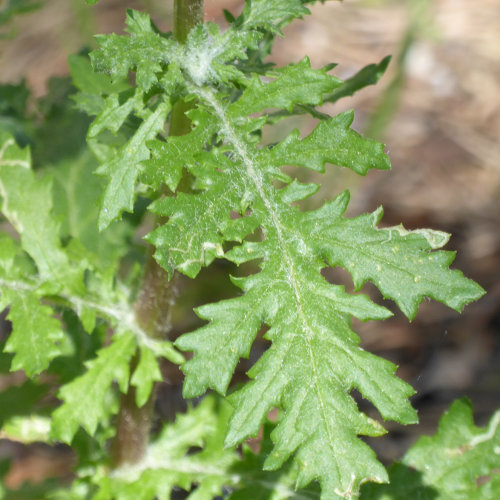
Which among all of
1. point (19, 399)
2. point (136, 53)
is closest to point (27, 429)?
point (19, 399)

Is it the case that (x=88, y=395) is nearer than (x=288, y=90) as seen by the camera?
No

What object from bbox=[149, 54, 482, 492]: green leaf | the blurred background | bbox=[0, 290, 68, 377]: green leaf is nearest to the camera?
bbox=[149, 54, 482, 492]: green leaf

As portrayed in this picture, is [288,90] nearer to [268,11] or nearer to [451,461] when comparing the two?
[268,11]

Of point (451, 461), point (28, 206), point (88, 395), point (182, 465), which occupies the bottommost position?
point (451, 461)

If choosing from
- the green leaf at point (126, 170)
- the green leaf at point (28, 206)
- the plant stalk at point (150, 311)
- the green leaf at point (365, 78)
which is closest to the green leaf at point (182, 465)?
the plant stalk at point (150, 311)

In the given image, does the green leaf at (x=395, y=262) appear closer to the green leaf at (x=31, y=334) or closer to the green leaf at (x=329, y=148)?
the green leaf at (x=329, y=148)

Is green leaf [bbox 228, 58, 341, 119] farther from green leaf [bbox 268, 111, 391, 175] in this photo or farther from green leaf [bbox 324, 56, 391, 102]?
green leaf [bbox 324, 56, 391, 102]

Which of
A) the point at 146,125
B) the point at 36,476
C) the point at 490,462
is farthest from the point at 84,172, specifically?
the point at 36,476

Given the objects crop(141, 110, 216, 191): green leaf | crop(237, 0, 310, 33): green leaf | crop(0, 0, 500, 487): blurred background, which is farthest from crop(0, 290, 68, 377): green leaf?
crop(0, 0, 500, 487): blurred background
